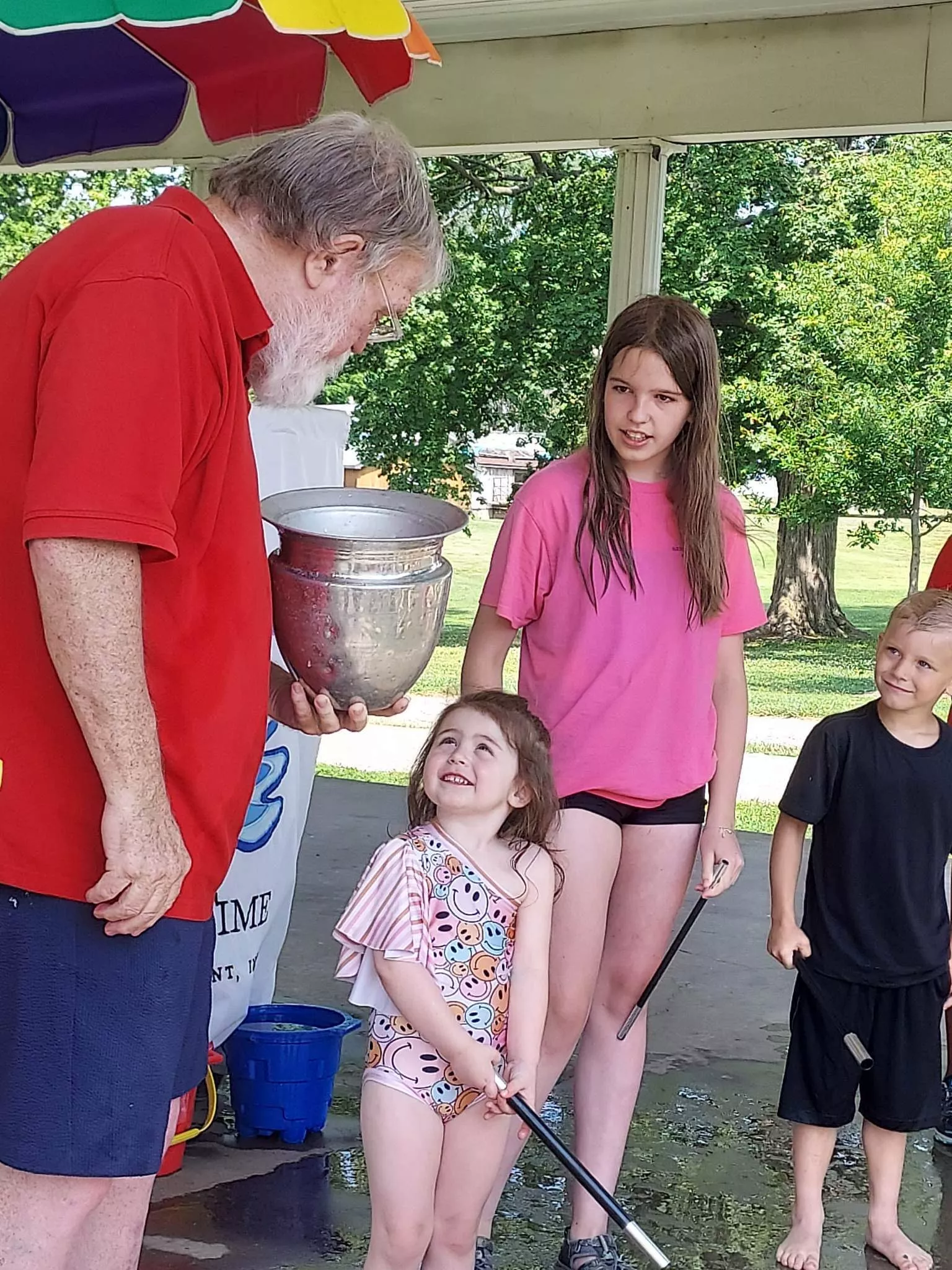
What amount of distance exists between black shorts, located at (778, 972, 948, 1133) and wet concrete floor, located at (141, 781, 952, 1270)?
0.32 m

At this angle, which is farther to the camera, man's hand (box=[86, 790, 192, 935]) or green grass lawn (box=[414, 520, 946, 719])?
green grass lawn (box=[414, 520, 946, 719])

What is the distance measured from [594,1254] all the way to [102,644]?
1.69 m

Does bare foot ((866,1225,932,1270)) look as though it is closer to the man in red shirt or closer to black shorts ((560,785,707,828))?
black shorts ((560,785,707,828))

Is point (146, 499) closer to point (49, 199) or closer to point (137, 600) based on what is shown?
point (137, 600)

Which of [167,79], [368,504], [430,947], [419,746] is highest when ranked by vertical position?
[167,79]

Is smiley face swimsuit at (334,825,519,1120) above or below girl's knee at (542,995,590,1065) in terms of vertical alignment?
above

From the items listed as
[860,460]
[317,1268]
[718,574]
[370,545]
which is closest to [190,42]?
[718,574]

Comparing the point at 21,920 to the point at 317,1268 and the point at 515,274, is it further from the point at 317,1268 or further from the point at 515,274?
the point at 515,274

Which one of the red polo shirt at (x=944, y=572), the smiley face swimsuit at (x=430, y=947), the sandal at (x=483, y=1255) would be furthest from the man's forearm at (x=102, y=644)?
the red polo shirt at (x=944, y=572)

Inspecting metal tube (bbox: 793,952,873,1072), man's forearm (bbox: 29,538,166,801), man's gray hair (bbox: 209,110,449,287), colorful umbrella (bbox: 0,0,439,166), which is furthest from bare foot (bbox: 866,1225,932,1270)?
colorful umbrella (bbox: 0,0,439,166)

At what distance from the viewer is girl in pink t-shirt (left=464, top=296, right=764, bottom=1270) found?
2.56 metres

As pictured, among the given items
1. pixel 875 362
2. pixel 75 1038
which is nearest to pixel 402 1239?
pixel 75 1038

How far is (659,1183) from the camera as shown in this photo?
3205 millimetres

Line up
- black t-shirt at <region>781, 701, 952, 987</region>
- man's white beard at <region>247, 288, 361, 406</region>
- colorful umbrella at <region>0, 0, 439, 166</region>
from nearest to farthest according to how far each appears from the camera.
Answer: man's white beard at <region>247, 288, 361, 406</region>
black t-shirt at <region>781, 701, 952, 987</region>
colorful umbrella at <region>0, 0, 439, 166</region>
